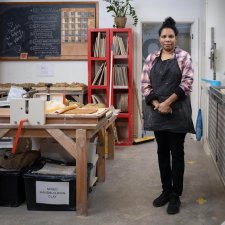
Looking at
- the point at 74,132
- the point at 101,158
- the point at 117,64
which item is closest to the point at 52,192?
the point at 74,132

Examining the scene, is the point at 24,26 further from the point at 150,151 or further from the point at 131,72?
the point at 150,151

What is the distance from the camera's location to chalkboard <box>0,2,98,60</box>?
17.2 ft

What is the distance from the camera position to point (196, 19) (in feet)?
17.0

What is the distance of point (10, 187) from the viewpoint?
2646 mm

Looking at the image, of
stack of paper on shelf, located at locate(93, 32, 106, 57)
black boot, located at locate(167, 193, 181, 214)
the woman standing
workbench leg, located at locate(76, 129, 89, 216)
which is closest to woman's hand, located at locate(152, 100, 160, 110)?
A: the woman standing

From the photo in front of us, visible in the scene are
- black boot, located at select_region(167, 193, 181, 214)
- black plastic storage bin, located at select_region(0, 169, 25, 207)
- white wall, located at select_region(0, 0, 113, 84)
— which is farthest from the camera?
white wall, located at select_region(0, 0, 113, 84)

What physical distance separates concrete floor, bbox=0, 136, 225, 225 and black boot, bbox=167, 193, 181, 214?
0.13 feet

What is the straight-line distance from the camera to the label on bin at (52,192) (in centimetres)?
253

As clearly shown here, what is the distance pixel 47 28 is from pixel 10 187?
3202 mm

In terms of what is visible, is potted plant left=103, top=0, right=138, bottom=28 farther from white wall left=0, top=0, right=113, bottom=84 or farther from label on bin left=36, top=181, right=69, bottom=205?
label on bin left=36, top=181, right=69, bottom=205

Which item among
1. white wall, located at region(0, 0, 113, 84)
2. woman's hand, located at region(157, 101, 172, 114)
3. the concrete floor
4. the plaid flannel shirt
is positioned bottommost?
the concrete floor

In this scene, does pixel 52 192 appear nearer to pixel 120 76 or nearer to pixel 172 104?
pixel 172 104

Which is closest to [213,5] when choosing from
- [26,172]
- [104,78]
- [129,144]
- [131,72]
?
[131,72]

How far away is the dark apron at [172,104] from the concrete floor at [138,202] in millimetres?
604
